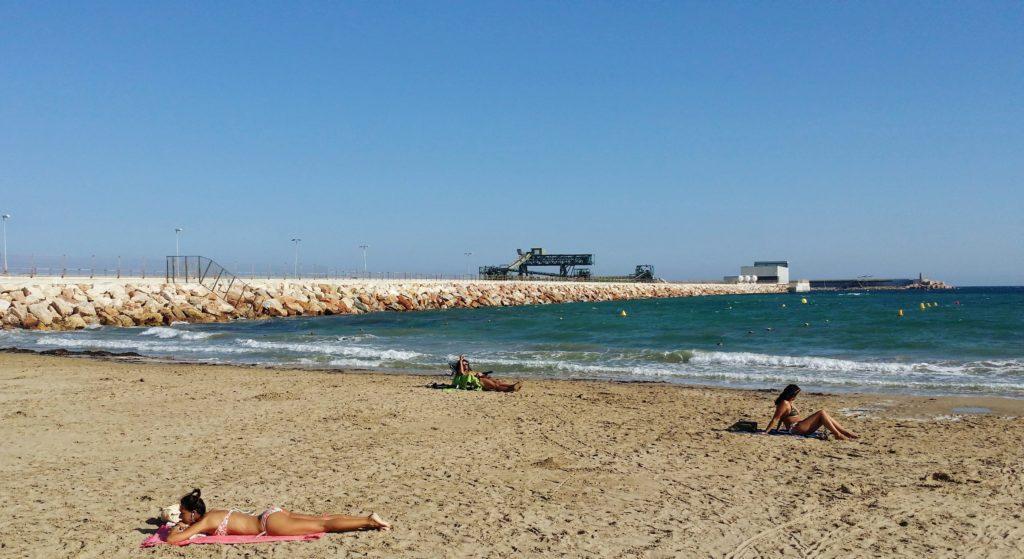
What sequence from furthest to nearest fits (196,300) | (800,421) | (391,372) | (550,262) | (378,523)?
(550,262) → (196,300) → (391,372) → (800,421) → (378,523)

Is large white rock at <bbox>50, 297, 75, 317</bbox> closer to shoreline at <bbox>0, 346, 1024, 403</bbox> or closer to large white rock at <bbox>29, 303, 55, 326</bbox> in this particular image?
large white rock at <bbox>29, 303, 55, 326</bbox>

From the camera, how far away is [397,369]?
20.1m

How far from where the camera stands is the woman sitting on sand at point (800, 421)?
986cm

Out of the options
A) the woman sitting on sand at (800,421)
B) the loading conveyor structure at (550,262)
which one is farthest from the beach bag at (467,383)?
→ the loading conveyor structure at (550,262)

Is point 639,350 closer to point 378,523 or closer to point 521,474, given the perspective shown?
point 521,474

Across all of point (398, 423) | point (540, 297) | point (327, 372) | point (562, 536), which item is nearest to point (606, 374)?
point (327, 372)

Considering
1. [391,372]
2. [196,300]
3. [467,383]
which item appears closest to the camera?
[467,383]

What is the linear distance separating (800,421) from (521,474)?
441 centimetres

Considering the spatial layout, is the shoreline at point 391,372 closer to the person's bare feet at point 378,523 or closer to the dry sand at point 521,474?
the dry sand at point 521,474

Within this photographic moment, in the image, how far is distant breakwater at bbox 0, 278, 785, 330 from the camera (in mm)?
35438

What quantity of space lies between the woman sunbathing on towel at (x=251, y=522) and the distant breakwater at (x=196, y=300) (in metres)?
33.3

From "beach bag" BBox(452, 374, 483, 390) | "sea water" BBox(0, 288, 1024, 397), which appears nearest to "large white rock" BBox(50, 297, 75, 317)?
"sea water" BBox(0, 288, 1024, 397)

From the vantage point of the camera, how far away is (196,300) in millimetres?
42969

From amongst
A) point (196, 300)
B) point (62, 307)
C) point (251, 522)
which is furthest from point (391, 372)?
point (196, 300)
